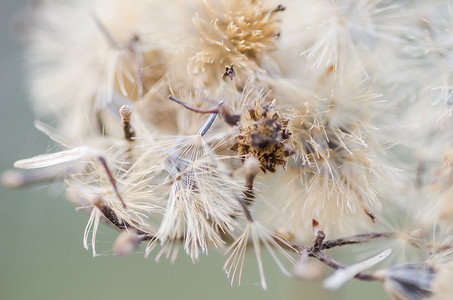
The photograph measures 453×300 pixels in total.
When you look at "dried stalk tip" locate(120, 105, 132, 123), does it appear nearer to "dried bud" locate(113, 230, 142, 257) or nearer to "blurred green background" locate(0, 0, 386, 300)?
"dried bud" locate(113, 230, 142, 257)

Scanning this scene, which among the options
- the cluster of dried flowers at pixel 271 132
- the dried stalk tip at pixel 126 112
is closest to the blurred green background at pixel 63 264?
the cluster of dried flowers at pixel 271 132

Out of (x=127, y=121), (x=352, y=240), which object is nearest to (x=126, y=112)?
(x=127, y=121)

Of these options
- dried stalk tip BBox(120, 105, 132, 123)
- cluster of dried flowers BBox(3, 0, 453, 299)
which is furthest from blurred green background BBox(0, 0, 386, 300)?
dried stalk tip BBox(120, 105, 132, 123)

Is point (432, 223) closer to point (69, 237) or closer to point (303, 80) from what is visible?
point (303, 80)

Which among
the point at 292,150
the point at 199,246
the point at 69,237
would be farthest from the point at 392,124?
the point at 69,237

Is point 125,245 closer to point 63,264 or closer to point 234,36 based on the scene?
point 234,36

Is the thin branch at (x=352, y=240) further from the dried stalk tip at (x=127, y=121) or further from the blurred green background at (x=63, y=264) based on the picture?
the blurred green background at (x=63, y=264)

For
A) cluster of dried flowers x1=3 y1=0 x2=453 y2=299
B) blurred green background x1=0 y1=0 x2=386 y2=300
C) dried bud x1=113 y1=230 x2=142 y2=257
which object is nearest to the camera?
dried bud x1=113 y1=230 x2=142 y2=257
